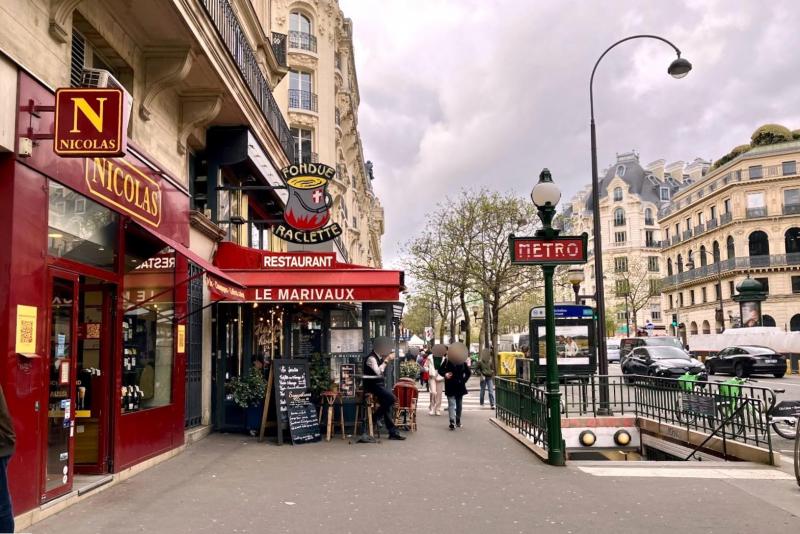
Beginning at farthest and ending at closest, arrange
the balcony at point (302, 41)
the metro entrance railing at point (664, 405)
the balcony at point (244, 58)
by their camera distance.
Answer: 1. the balcony at point (302, 41)
2. the balcony at point (244, 58)
3. the metro entrance railing at point (664, 405)

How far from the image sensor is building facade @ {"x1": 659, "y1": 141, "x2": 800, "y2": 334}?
59844mm

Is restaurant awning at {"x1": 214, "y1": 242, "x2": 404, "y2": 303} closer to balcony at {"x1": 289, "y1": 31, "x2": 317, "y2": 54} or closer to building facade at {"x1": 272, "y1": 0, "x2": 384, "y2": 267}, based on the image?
building facade at {"x1": 272, "y1": 0, "x2": 384, "y2": 267}

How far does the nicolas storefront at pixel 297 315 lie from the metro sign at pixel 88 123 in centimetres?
557

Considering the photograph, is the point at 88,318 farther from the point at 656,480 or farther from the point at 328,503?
the point at 656,480

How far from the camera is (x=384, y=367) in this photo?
39.5ft

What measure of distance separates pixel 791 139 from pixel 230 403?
64277 mm

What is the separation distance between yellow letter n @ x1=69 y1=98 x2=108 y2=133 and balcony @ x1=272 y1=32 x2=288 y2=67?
577 inches

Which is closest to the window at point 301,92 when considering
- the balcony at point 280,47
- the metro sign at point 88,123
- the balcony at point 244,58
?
the balcony at point 280,47


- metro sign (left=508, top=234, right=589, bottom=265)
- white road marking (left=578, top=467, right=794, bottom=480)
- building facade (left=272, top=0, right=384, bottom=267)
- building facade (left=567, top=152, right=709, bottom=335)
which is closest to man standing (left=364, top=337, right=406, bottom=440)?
metro sign (left=508, top=234, right=589, bottom=265)

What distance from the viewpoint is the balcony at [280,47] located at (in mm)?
20594

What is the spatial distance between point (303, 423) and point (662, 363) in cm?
1698

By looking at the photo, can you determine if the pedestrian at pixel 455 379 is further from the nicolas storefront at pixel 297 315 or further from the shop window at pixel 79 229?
the shop window at pixel 79 229

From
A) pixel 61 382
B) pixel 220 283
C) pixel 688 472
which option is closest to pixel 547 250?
pixel 688 472

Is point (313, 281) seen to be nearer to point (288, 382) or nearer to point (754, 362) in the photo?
point (288, 382)
